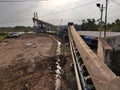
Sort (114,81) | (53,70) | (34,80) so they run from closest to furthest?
1. (114,81)
2. (34,80)
3. (53,70)

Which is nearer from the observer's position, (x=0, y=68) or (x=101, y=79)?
(x=101, y=79)

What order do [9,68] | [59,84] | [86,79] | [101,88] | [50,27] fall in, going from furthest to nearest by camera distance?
[50,27] < [9,68] < [59,84] < [86,79] < [101,88]

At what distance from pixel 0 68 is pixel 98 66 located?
952 centimetres

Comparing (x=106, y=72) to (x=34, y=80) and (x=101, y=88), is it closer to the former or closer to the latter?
(x=101, y=88)

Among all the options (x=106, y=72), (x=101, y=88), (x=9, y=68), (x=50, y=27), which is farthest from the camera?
(x=50, y=27)

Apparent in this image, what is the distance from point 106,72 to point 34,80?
604 cm

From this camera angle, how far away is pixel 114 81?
16.8ft

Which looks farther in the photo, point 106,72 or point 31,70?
point 31,70

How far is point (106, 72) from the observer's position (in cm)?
587

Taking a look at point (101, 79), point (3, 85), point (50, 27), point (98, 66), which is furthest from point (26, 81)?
point (50, 27)

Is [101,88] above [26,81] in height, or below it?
above

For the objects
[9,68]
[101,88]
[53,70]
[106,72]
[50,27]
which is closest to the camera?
[101,88]

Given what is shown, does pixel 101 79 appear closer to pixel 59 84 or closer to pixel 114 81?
pixel 114 81

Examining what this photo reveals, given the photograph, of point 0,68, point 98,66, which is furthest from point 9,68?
point 98,66
